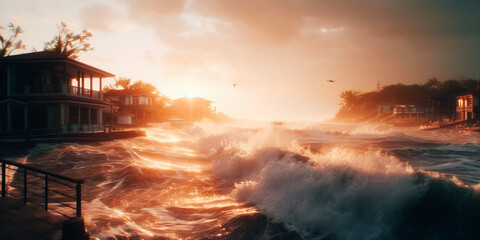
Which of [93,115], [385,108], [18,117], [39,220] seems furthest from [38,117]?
[385,108]

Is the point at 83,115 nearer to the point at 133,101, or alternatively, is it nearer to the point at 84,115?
the point at 84,115

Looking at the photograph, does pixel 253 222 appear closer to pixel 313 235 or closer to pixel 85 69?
pixel 313 235

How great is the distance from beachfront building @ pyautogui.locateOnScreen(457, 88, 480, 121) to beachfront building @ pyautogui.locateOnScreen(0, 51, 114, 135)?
200ft

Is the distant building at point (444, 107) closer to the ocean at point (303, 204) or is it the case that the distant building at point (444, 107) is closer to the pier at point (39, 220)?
the ocean at point (303, 204)

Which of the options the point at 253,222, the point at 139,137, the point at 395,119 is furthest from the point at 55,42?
the point at 395,119

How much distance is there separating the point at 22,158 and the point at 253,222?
17145 millimetres

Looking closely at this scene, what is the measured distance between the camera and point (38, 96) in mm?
26922

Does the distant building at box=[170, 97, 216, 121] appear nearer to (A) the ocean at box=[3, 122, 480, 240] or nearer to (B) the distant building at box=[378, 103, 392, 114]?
(B) the distant building at box=[378, 103, 392, 114]

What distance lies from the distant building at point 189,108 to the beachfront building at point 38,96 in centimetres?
5080

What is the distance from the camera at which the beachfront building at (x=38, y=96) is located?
1033 inches

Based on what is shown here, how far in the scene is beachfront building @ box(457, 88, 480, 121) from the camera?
49844mm

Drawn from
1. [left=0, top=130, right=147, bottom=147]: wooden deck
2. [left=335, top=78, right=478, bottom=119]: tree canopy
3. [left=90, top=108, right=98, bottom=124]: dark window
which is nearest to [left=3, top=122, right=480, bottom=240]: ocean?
[left=0, top=130, right=147, bottom=147]: wooden deck

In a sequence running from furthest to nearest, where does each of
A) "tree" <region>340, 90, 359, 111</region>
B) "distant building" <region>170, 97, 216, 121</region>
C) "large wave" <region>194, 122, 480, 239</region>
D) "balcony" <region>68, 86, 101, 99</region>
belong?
"tree" <region>340, 90, 359, 111</region>
"distant building" <region>170, 97, 216, 121</region>
"balcony" <region>68, 86, 101, 99</region>
"large wave" <region>194, 122, 480, 239</region>

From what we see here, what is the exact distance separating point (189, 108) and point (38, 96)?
5598cm
